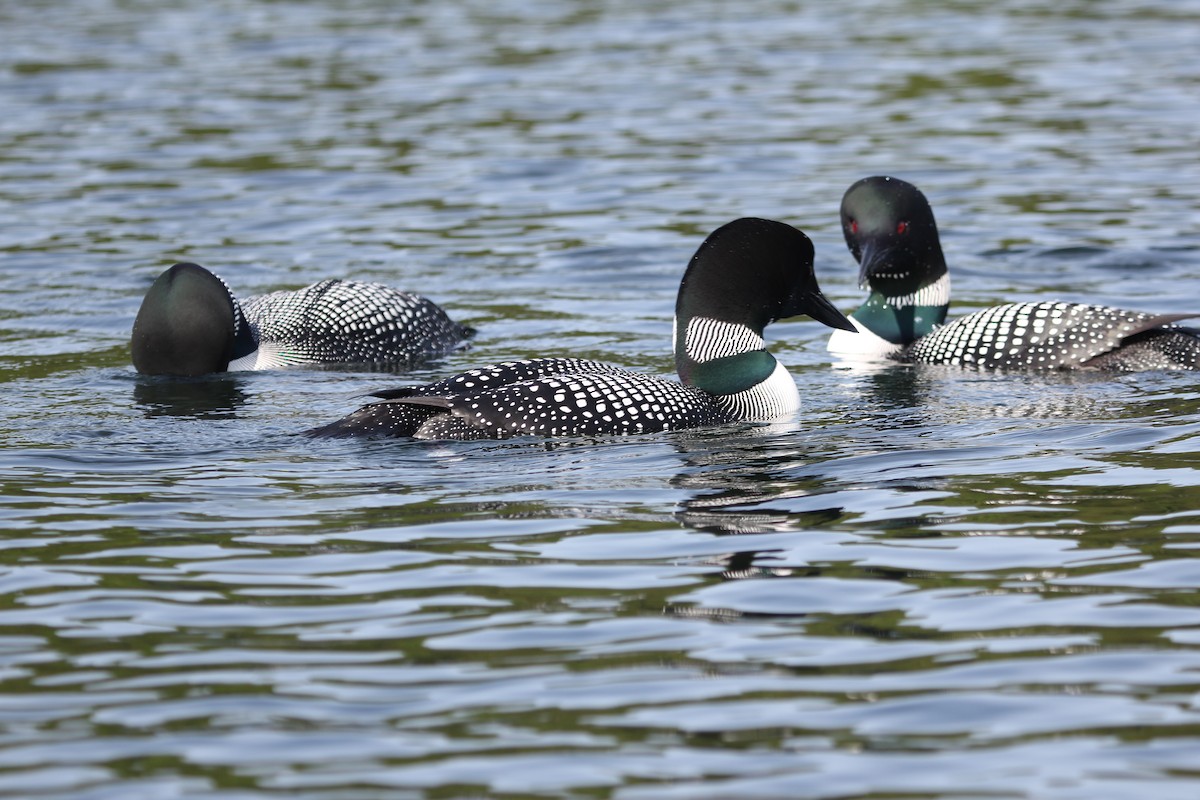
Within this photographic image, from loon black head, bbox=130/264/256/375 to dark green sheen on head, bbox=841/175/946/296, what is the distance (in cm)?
310

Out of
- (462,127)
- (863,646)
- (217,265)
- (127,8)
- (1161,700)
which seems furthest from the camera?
(127,8)

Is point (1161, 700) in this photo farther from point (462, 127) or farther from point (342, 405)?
point (462, 127)

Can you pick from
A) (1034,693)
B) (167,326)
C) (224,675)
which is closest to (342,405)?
(167,326)

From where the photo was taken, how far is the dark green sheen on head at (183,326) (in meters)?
9.37

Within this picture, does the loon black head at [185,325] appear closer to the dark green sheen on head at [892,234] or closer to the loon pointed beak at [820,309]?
the loon pointed beak at [820,309]

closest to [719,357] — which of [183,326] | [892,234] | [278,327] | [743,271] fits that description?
[743,271]

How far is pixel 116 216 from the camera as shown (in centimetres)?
1336

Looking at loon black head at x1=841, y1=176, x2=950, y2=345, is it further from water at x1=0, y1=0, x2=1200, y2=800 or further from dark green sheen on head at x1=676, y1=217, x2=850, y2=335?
dark green sheen on head at x1=676, y1=217, x2=850, y2=335

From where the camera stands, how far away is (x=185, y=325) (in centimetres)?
937

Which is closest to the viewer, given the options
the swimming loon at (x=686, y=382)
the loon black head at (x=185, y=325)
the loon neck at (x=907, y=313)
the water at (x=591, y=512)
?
the water at (x=591, y=512)

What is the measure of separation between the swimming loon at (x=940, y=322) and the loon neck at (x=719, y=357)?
5.51ft

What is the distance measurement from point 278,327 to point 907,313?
322 centimetres

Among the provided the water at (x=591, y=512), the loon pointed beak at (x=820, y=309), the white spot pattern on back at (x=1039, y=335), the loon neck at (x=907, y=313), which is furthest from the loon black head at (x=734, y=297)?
the loon neck at (x=907, y=313)

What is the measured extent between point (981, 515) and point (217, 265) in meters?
7.06
